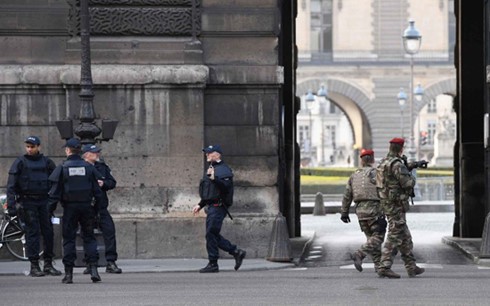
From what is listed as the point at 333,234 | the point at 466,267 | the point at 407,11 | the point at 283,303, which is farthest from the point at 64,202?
the point at 407,11

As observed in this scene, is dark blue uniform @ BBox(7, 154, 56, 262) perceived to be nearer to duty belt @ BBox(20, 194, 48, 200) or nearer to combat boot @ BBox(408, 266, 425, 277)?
duty belt @ BBox(20, 194, 48, 200)

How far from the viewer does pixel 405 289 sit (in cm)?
1948

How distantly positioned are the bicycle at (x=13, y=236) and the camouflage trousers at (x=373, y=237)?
549 centimetres

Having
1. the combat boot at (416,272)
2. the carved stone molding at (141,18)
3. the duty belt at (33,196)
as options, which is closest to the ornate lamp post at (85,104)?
the duty belt at (33,196)

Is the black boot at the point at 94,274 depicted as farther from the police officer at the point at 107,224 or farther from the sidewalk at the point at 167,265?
the sidewalk at the point at 167,265

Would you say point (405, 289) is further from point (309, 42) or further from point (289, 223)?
point (309, 42)

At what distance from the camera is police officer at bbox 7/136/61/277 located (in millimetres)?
22328

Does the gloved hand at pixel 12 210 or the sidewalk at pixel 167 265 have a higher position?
the gloved hand at pixel 12 210

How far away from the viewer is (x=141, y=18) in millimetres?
25359

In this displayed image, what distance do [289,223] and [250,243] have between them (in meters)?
5.97

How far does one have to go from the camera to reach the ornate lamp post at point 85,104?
2336 centimetres

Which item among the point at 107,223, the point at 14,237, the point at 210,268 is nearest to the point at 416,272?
the point at 210,268

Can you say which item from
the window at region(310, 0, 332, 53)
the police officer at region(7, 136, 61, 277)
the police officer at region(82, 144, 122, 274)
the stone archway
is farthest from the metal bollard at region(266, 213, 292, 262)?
the window at region(310, 0, 332, 53)

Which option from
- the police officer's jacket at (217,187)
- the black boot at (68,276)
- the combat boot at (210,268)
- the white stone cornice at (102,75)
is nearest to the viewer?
the black boot at (68,276)
